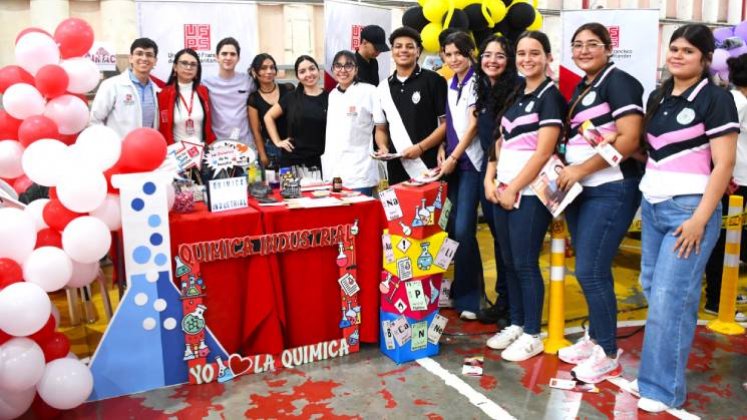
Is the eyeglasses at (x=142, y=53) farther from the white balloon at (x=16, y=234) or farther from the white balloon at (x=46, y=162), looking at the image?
the white balloon at (x=16, y=234)

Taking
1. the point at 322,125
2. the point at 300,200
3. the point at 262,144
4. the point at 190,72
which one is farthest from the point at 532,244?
the point at 190,72

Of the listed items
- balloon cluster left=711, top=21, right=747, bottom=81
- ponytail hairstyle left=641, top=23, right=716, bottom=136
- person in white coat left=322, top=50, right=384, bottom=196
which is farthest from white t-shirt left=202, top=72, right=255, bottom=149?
balloon cluster left=711, top=21, right=747, bottom=81

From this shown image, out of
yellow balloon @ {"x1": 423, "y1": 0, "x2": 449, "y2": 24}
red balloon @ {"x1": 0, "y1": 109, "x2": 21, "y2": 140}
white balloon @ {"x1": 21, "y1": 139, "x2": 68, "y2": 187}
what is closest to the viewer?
white balloon @ {"x1": 21, "y1": 139, "x2": 68, "y2": 187}

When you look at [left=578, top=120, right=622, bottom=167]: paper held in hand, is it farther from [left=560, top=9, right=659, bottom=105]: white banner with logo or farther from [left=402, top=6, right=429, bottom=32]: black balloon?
[left=560, top=9, right=659, bottom=105]: white banner with logo

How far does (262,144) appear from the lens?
4.31m

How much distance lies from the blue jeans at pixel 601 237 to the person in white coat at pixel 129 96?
2531 mm

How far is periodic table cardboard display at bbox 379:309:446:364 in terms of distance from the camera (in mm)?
3164

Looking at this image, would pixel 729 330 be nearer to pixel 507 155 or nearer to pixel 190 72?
pixel 507 155

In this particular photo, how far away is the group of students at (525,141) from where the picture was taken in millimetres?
2463

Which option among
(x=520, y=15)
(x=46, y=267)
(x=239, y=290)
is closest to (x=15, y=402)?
(x=46, y=267)

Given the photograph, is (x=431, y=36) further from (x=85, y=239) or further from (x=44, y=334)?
(x=44, y=334)

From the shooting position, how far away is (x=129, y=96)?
399 cm

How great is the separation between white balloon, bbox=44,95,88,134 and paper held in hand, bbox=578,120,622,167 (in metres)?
2.39

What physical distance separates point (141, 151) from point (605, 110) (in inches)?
75.1
